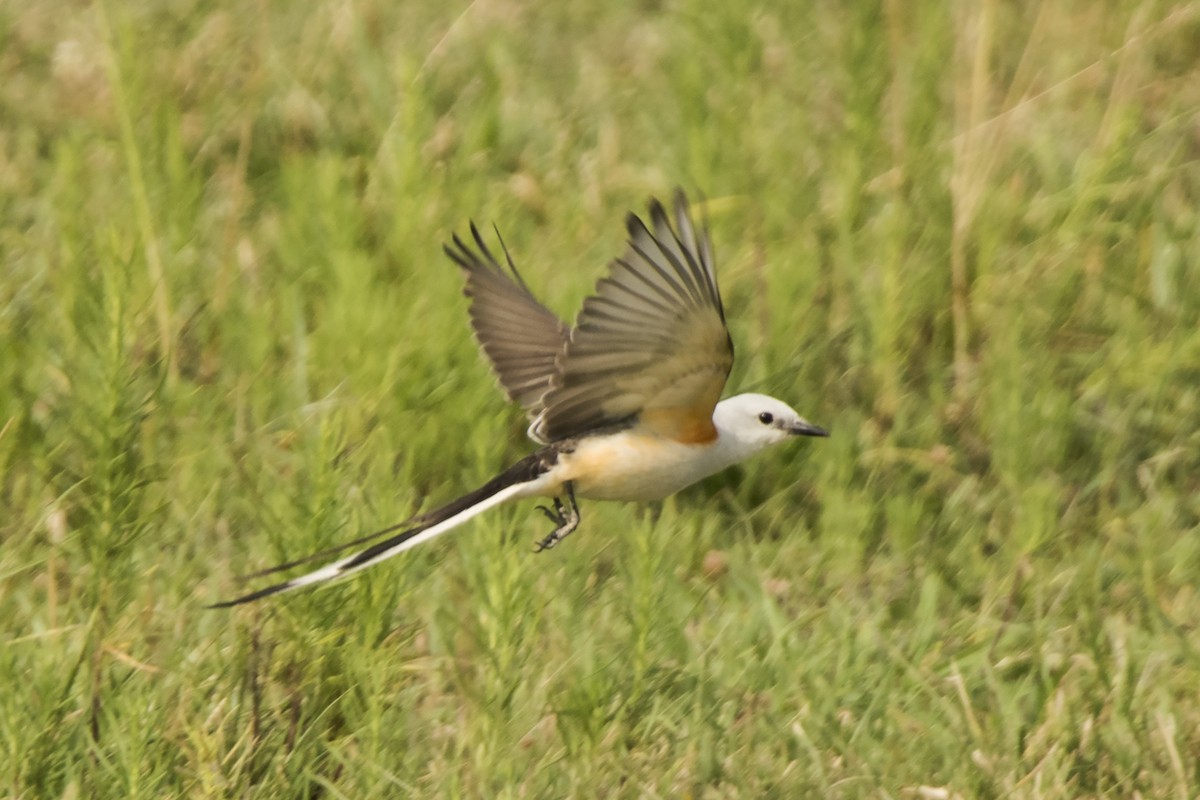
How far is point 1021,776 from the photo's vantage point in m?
4.19

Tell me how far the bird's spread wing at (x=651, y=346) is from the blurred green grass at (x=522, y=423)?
29 cm

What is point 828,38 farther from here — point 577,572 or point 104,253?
point 104,253

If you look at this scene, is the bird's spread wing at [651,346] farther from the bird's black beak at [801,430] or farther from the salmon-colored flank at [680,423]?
the bird's black beak at [801,430]

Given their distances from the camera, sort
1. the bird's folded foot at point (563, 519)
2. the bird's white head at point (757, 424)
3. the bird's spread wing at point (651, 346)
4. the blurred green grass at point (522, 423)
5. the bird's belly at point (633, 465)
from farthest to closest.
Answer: the bird's white head at point (757, 424), the bird's folded foot at point (563, 519), the bird's belly at point (633, 465), the blurred green grass at point (522, 423), the bird's spread wing at point (651, 346)

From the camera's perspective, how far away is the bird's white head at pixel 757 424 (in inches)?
182

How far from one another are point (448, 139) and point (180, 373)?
68.7 inches

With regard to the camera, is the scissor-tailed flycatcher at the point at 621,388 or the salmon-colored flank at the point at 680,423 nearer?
the scissor-tailed flycatcher at the point at 621,388

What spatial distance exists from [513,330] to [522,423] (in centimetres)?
79

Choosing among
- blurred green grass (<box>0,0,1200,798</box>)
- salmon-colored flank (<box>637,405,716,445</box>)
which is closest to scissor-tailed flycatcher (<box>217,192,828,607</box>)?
salmon-colored flank (<box>637,405,716,445</box>)

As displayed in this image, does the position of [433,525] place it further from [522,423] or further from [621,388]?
[522,423]

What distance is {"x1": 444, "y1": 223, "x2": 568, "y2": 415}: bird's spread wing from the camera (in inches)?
190

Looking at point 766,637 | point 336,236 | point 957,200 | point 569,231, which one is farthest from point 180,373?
point 957,200

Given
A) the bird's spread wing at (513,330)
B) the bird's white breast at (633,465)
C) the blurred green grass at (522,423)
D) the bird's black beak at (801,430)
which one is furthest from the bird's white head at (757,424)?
the bird's spread wing at (513,330)

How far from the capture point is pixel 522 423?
560cm
